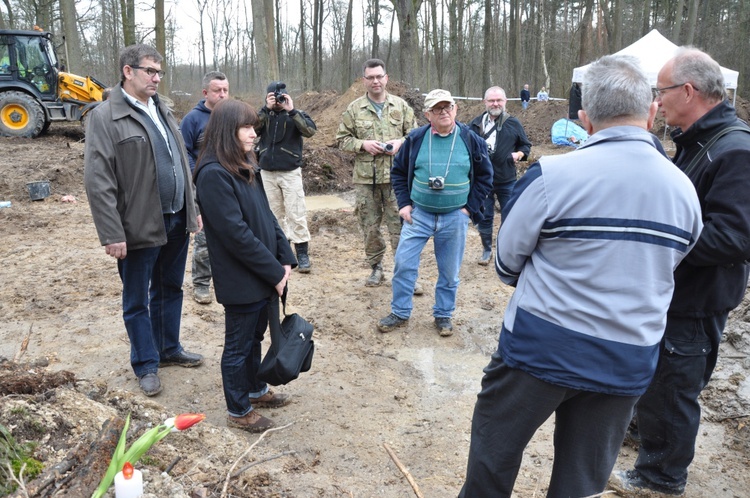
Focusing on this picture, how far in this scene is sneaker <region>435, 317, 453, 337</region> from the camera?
16.7 feet

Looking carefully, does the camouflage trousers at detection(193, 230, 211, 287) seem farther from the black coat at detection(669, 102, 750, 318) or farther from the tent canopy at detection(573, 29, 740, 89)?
the tent canopy at detection(573, 29, 740, 89)

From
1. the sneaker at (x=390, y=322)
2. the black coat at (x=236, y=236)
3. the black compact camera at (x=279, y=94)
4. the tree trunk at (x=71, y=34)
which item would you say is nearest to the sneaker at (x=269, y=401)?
the black coat at (x=236, y=236)

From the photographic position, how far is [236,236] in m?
3.23

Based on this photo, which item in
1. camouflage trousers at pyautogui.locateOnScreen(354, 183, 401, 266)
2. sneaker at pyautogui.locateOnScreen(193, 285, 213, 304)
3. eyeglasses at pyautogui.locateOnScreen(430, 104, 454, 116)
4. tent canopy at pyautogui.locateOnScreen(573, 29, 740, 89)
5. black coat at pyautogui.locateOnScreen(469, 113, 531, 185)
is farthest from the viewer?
tent canopy at pyautogui.locateOnScreen(573, 29, 740, 89)

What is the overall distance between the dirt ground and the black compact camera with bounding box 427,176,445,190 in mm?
1308

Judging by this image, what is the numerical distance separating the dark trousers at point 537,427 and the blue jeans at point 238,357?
1605mm

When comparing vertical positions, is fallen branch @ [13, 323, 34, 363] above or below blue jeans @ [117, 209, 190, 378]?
below

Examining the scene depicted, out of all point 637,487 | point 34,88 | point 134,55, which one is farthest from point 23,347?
point 34,88

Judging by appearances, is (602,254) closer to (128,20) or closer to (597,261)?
(597,261)

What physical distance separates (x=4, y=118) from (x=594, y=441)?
59.4 feet

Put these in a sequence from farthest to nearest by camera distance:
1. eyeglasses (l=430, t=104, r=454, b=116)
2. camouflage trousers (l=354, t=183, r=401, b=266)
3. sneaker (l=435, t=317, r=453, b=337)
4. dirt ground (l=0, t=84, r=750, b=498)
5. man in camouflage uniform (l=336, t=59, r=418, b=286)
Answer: camouflage trousers (l=354, t=183, r=401, b=266) → man in camouflage uniform (l=336, t=59, r=418, b=286) → sneaker (l=435, t=317, r=453, b=337) → eyeglasses (l=430, t=104, r=454, b=116) → dirt ground (l=0, t=84, r=750, b=498)

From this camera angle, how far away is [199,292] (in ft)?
18.5

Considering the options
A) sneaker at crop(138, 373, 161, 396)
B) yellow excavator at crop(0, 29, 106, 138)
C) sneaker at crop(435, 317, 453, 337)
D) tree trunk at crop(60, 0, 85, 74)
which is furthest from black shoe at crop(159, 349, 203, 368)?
tree trunk at crop(60, 0, 85, 74)

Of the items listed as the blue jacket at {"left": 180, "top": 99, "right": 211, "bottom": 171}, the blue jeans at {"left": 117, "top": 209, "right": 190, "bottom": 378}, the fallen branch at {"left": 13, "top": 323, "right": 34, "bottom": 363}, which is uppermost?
the blue jacket at {"left": 180, "top": 99, "right": 211, "bottom": 171}
